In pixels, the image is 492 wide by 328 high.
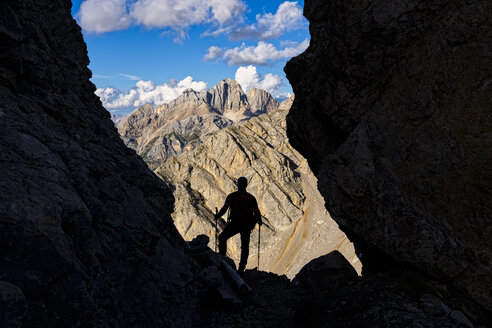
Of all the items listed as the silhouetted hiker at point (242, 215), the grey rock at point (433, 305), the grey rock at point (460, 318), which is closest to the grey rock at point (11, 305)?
the silhouetted hiker at point (242, 215)

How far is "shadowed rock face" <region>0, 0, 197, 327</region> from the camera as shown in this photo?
420cm

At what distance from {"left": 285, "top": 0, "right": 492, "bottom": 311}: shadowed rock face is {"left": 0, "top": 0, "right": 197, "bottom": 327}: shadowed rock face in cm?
674

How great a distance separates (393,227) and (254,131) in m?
131

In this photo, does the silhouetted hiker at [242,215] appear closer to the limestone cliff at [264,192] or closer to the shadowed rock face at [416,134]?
the shadowed rock face at [416,134]

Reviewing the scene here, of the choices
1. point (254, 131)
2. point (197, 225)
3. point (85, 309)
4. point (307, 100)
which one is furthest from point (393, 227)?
point (254, 131)

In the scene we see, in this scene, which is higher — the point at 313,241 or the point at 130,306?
the point at 313,241

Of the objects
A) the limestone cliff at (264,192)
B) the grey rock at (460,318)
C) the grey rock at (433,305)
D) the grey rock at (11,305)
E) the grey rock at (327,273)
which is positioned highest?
the limestone cliff at (264,192)

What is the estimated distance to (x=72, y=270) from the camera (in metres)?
4.66

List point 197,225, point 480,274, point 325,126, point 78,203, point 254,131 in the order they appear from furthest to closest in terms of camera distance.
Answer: point 254,131
point 197,225
point 325,126
point 480,274
point 78,203

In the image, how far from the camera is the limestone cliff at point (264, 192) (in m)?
84.4

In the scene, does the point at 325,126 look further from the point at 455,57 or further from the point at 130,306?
the point at 130,306

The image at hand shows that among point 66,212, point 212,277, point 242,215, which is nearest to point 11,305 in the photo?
point 66,212

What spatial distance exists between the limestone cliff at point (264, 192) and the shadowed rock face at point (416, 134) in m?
64.5

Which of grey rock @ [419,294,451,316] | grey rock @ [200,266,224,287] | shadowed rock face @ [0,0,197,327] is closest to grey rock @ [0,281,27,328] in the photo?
shadowed rock face @ [0,0,197,327]
